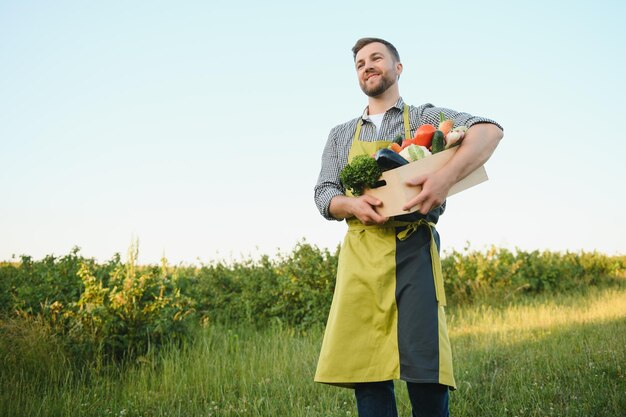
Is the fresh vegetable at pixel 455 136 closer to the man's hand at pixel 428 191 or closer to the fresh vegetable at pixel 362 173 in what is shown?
the man's hand at pixel 428 191

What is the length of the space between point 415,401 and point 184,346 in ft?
12.1

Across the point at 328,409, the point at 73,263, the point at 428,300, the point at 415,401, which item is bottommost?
the point at 328,409

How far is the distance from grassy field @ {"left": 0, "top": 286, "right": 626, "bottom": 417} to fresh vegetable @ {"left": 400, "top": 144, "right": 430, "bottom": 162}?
2.16 m

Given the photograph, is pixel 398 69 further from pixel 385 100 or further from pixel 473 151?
pixel 473 151

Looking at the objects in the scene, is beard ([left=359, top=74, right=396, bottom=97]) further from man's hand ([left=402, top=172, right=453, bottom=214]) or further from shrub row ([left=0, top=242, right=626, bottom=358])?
shrub row ([left=0, top=242, right=626, bottom=358])

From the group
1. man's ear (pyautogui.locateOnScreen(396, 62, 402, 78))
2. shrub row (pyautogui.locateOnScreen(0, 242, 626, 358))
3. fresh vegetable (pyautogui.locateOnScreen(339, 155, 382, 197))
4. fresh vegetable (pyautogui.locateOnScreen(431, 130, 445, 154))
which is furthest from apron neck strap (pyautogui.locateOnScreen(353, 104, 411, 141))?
shrub row (pyautogui.locateOnScreen(0, 242, 626, 358))

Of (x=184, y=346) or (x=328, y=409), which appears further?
(x=184, y=346)

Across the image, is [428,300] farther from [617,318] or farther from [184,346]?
[617,318]

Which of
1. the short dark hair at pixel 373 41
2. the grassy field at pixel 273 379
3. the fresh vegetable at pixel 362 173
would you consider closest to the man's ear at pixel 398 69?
the short dark hair at pixel 373 41

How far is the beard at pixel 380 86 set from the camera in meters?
2.82

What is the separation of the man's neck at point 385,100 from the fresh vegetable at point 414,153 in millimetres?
496

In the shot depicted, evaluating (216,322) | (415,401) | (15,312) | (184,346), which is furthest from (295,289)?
(415,401)

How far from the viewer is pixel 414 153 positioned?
2441 mm

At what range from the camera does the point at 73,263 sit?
676cm
